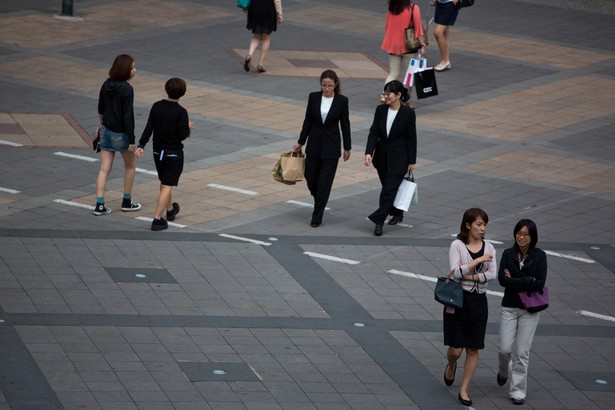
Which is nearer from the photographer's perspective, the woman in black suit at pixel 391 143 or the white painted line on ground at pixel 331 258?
the white painted line on ground at pixel 331 258

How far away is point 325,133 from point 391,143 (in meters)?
0.78

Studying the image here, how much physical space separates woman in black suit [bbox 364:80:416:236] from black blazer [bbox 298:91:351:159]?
1.15 ft

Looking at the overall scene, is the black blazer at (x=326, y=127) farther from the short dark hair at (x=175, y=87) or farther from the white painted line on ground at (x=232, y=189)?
Result: the short dark hair at (x=175, y=87)

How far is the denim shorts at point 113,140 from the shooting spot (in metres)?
14.0

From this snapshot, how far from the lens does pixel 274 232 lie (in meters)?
13.8

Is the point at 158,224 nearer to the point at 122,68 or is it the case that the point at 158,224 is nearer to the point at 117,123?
the point at 117,123

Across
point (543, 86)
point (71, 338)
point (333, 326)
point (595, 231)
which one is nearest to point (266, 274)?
point (333, 326)

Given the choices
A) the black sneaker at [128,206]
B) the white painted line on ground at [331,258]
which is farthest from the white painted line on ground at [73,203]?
the white painted line on ground at [331,258]

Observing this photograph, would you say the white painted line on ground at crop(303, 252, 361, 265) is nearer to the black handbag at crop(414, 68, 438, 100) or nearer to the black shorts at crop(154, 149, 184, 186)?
the black shorts at crop(154, 149, 184, 186)

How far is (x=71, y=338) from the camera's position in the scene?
34.8 ft

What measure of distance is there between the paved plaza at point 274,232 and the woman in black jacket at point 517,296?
0.99 ft

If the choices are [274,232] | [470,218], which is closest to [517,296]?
[470,218]

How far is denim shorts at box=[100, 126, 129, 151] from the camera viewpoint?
13992 mm

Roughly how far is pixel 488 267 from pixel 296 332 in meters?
2.09
